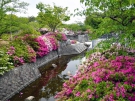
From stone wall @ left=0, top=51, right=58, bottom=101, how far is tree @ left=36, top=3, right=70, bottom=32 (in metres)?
16.3

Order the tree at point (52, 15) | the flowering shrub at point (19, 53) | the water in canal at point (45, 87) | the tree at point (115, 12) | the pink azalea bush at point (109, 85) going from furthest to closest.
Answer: the tree at point (52, 15) → the flowering shrub at point (19, 53) → the water in canal at point (45, 87) → the tree at point (115, 12) → the pink azalea bush at point (109, 85)

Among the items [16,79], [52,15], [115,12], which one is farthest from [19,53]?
[52,15]

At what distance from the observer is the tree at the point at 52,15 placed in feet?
104

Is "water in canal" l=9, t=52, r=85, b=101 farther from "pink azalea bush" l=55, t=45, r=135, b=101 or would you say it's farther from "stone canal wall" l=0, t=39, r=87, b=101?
"pink azalea bush" l=55, t=45, r=135, b=101

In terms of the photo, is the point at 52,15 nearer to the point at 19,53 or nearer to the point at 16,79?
the point at 19,53

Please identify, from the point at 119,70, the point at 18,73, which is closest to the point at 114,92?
the point at 119,70

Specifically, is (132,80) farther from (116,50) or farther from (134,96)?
(116,50)

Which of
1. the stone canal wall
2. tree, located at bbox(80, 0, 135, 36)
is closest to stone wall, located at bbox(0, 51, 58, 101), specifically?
the stone canal wall

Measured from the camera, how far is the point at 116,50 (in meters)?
10.2

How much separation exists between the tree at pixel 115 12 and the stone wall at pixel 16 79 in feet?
21.8

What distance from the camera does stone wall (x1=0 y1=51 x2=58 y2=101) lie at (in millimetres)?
11352

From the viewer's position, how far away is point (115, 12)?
23.9 feet

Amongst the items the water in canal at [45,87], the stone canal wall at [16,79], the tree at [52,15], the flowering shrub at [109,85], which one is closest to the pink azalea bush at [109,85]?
the flowering shrub at [109,85]

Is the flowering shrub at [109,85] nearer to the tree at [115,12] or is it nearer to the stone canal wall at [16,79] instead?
the tree at [115,12]
